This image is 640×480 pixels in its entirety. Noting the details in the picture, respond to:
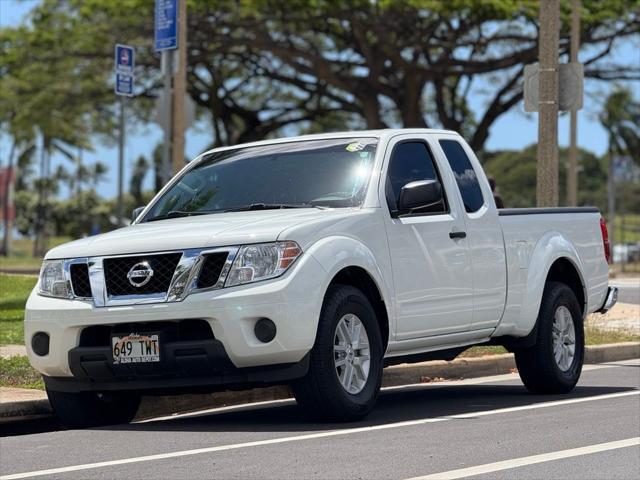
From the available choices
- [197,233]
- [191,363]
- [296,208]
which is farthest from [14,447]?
[296,208]

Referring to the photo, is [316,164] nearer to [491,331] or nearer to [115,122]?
[491,331]

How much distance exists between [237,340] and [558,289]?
12.4 feet

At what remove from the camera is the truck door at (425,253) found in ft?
32.0

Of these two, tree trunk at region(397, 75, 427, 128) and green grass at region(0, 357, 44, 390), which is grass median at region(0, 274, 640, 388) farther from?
tree trunk at region(397, 75, 427, 128)

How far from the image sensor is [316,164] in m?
10.0

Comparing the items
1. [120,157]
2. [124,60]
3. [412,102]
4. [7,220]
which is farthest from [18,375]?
[7,220]

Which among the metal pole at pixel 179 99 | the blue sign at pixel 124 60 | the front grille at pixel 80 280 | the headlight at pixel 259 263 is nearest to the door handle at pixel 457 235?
the headlight at pixel 259 263

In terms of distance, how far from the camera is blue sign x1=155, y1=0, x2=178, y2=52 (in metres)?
17.1

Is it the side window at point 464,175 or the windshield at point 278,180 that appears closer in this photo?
the windshield at point 278,180

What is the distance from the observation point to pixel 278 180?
32.8ft

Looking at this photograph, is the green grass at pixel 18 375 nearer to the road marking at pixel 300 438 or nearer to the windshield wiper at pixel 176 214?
the windshield wiper at pixel 176 214

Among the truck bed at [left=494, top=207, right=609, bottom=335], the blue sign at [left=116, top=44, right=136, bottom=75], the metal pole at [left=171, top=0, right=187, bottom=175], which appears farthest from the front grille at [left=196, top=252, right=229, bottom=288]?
the blue sign at [left=116, top=44, right=136, bottom=75]

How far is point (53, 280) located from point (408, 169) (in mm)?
2757

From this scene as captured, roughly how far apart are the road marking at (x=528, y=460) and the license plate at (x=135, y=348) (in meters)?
2.35
